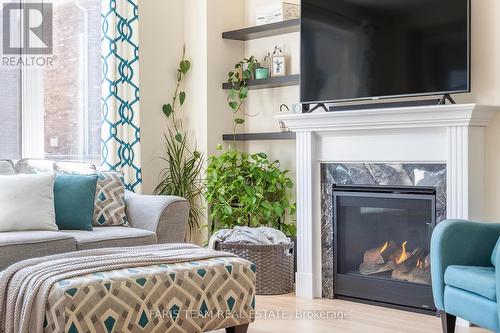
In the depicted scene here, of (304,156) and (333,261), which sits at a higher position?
(304,156)

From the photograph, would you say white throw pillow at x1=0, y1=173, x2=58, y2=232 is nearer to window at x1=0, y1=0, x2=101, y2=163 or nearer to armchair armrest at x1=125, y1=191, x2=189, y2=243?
armchair armrest at x1=125, y1=191, x2=189, y2=243

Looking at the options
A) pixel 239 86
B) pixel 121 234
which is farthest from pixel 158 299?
pixel 239 86

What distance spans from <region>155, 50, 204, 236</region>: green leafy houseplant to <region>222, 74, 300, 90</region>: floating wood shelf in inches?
18.3

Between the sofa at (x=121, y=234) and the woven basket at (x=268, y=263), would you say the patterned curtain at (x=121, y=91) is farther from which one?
the woven basket at (x=268, y=263)

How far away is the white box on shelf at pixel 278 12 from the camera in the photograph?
5227 millimetres

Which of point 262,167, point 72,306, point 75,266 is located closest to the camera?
point 72,306

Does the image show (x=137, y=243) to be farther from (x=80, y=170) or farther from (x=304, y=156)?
(x=304, y=156)

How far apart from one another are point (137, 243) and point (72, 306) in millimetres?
1367

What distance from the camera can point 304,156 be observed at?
4.83 metres

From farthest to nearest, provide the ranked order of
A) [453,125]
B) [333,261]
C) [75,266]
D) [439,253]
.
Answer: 1. [333,261]
2. [453,125]
3. [439,253]
4. [75,266]

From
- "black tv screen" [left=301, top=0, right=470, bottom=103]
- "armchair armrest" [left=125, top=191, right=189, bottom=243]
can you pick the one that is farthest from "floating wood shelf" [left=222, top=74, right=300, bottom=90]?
"armchair armrest" [left=125, top=191, right=189, bottom=243]

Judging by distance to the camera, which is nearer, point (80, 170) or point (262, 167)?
point (80, 170)

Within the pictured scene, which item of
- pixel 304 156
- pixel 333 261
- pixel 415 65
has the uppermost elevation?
pixel 415 65

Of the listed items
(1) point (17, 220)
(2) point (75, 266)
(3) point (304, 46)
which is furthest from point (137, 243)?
(3) point (304, 46)
